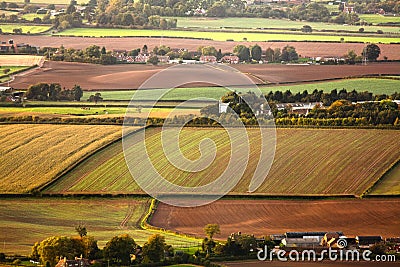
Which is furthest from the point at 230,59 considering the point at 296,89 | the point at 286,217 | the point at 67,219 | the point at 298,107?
the point at 67,219

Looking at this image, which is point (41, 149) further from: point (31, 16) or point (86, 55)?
point (31, 16)

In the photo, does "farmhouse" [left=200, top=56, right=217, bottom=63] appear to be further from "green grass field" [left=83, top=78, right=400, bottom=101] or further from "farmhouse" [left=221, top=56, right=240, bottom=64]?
"green grass field" [left=83, top=78, right=400, bottom=101]

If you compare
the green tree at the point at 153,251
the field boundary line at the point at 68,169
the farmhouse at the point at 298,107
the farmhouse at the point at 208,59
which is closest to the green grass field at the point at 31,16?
the farmhouse at the point at 208,59

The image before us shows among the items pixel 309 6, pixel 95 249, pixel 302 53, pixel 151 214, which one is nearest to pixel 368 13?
pixel 309 6

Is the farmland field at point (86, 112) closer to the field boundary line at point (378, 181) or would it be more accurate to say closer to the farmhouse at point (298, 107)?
the farmhouse at point (298, 107)

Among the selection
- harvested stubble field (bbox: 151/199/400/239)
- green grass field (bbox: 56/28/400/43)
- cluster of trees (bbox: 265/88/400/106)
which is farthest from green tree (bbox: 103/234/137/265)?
green grass field (bbox: 56/28/400/43)

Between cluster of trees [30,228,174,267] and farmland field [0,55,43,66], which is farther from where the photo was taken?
farmland field [0,55,43,66]
